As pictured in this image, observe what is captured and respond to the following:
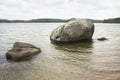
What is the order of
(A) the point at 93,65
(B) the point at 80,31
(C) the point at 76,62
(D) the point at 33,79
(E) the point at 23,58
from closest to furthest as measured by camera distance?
(D) the point at 33,79 → (A) the point at 93,65 → (C) the point at 76,62 → (E) the point at 23,58 → (B) the point at 80,31

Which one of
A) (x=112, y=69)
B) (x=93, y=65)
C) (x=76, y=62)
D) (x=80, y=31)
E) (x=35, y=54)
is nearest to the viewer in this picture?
(x=112, y=69)

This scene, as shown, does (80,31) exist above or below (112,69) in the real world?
above

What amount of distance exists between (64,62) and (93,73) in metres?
2.69

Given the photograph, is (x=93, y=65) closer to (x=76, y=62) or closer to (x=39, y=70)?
(x=76, y=62)

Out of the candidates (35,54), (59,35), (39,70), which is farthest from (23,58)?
(59,35)

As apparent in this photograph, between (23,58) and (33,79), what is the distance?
164 inches

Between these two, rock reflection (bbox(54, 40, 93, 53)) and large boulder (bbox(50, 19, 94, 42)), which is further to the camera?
large boulder (bbox(50, 19, 94, 42))

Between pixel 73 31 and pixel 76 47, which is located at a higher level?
pixel 73 31

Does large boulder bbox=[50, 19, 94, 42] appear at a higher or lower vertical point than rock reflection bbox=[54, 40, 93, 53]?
higher

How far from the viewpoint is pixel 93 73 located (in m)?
9.29

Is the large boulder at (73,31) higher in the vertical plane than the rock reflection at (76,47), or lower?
higher

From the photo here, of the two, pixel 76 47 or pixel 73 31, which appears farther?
pixel 73 31

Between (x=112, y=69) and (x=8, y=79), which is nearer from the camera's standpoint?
(x=8, y=79)

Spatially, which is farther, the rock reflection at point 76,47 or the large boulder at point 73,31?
the large boulder at point 73,31
